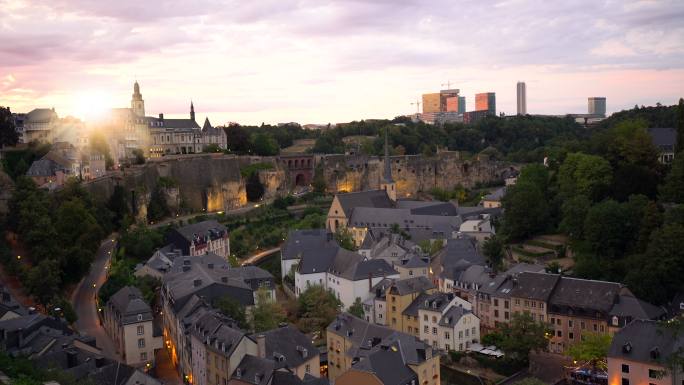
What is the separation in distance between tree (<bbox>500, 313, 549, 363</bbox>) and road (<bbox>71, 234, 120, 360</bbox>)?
17.2 metres

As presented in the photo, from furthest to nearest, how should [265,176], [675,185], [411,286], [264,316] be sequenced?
[265,176], [675,185], [411,286], [264,316]

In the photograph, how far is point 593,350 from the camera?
97.1 feet

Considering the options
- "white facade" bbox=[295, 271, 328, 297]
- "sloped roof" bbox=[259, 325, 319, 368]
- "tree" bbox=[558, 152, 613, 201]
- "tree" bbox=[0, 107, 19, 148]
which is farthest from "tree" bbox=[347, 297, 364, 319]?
"tree" bbox=[0, 107, 19, 148]

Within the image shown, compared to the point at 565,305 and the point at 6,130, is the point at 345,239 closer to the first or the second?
the point at 565,305

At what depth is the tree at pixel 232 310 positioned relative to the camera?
31297 millimetres

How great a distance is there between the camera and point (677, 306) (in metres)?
31.9

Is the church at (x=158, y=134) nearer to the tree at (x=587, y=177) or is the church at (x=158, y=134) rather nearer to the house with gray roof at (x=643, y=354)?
the tree at (x=587, y=177)

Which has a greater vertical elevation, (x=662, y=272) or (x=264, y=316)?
(x=662, y=272)

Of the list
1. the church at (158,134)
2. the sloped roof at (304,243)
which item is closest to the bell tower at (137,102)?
the church at (158,134)

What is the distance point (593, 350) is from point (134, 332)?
1957 cm

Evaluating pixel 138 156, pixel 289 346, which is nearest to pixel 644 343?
pixel 289 346

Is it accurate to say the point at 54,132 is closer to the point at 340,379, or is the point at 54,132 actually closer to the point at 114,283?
the point at 114,283

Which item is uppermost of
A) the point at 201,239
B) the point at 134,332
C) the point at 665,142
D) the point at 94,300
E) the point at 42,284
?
the point at 665,142

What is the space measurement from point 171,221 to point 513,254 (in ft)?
91.8
